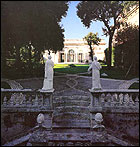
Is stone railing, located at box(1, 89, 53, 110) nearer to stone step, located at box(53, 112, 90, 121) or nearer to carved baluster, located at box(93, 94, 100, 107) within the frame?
stone step, located at box(53, 112, 90, 121)

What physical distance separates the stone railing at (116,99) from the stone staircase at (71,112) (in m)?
0.82

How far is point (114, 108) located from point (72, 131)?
2.03m

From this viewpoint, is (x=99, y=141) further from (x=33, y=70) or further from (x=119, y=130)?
(x=33, y=70)

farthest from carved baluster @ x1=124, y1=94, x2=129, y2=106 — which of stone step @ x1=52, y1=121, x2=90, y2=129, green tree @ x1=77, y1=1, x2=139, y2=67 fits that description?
green tree @ x1=77, y1=1, x2=139, y2=67

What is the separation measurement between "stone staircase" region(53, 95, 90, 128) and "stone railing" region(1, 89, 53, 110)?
0.82 metres

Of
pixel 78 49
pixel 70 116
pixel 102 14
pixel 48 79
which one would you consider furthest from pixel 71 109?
pixel 78 49

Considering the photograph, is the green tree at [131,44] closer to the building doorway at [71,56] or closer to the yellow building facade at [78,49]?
the yellow building facade at [78,49]

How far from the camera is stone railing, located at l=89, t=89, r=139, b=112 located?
4934 mm

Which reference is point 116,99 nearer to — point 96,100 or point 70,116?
point 96,100

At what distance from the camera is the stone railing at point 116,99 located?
493cm

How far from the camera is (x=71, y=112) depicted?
5777 mm

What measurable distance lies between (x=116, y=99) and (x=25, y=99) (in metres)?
3.95

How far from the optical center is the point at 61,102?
20.3ft

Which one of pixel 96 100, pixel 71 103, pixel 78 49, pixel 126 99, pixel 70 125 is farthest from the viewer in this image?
pixel 78 49
